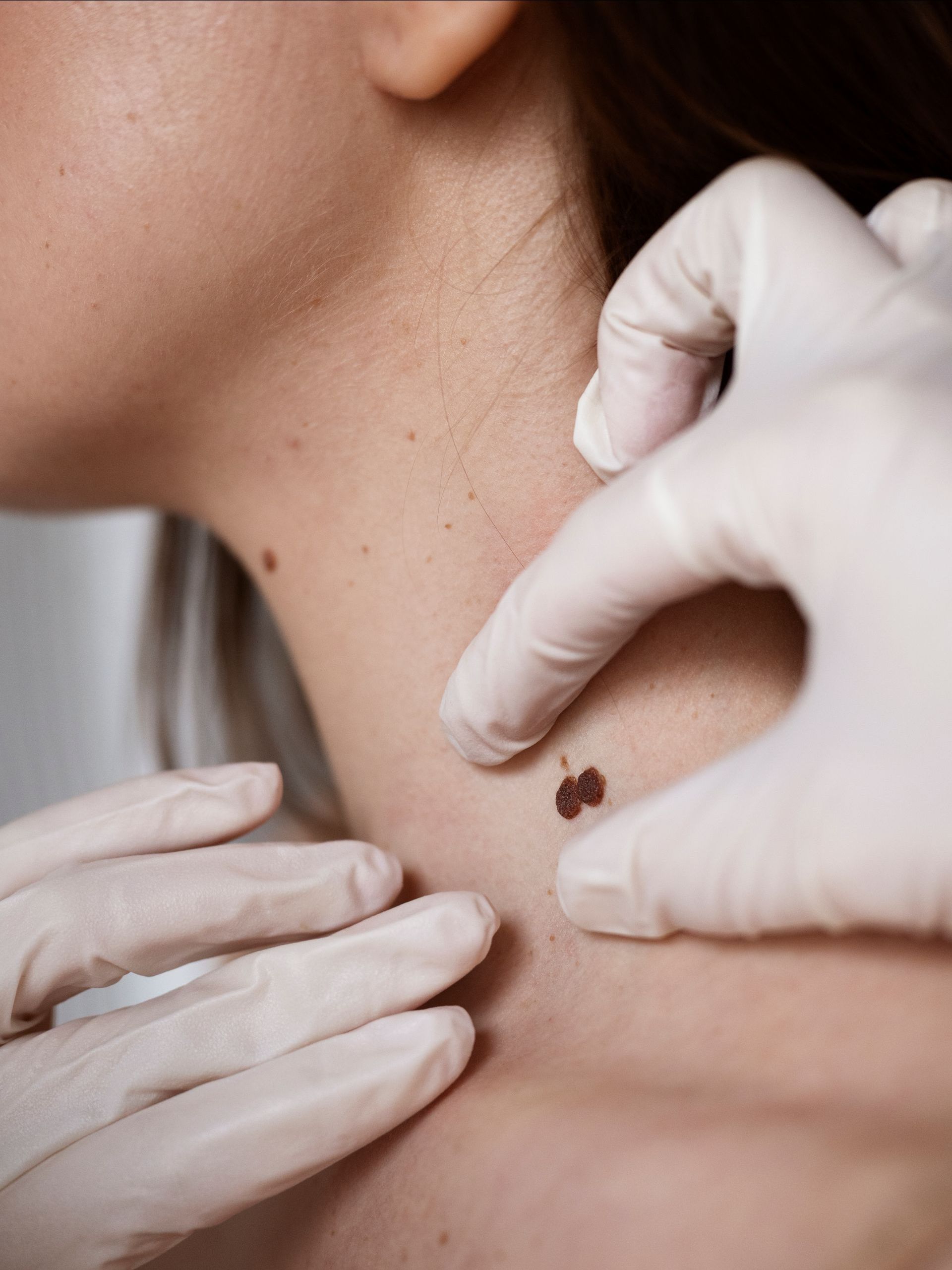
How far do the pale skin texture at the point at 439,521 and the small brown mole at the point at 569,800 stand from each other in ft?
0.04

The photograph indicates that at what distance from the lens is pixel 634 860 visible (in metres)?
0.70

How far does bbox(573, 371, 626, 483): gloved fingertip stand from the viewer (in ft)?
2.69

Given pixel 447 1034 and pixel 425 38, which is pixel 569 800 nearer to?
pixel 447 1034

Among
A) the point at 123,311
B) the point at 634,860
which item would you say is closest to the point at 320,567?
the point at 123,311

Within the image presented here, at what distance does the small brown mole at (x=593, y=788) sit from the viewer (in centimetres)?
86

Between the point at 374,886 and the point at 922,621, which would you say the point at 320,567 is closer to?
the point at 374,886

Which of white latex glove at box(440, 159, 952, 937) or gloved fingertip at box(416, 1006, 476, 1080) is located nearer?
white latex glove at box(440, 159, 952, 937)

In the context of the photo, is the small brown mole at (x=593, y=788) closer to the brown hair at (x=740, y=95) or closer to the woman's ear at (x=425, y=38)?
the brown hair at (x=740, y=95)

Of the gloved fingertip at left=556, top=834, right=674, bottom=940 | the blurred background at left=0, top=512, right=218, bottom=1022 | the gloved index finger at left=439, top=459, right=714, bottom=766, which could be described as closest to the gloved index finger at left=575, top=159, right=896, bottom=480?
the gloved index finger at left=439, top=459, right=714, bottom=766

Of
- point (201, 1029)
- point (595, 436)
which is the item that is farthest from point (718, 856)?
point (201, 1029)

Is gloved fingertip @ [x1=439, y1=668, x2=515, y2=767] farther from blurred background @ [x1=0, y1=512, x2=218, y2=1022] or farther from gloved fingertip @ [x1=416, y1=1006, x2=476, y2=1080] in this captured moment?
A: blurred background @ [x1=0, y1=512, x2=218, y2=1022]

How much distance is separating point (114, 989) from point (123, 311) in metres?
1.71

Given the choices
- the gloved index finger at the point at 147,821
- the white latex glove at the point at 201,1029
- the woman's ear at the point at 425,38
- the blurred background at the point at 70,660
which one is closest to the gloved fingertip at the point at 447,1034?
the white latex glove at the point at 201,1029

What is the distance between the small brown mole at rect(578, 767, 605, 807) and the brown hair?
1.42ft
